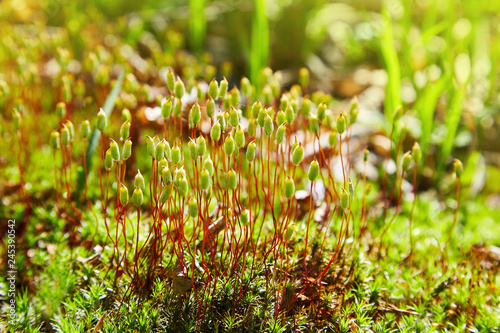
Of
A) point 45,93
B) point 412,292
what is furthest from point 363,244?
point 45,93

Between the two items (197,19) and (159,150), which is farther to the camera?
(197,19)

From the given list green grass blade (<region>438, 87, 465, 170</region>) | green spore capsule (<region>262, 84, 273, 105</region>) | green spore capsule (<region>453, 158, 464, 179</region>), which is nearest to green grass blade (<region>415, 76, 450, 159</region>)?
green grass blade (<region>438, 87, 465, 170</region>)

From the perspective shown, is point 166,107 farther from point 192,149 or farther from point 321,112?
point 321,112

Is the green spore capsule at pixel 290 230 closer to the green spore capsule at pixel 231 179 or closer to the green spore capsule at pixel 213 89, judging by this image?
the green spore capsule at pixel 231 179

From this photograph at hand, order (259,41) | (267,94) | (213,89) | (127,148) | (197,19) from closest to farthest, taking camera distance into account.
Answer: (127,148), (213,89), (267,94), (259,41), (197,19)

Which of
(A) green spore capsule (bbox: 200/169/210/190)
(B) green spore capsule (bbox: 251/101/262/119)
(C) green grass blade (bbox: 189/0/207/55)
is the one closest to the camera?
(A) green spore capsule (bbox: 200/169/210/190)

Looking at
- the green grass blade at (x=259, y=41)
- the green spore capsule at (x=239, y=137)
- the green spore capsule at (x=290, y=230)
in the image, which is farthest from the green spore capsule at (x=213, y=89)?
the green grass blade at (x=259, y=41)

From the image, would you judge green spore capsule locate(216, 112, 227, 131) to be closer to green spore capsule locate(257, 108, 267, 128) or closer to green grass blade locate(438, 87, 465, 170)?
green spore capsule locate(257, 108, 267, 128)

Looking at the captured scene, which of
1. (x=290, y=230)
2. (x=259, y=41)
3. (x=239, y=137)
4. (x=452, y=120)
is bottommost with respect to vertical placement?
(x=290, y=230)

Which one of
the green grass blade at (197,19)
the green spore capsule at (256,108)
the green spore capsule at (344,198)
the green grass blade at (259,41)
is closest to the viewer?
the green spore capsule at (344,198)

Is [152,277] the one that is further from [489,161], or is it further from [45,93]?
[489,161]

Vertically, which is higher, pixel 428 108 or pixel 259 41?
pixel 259 41

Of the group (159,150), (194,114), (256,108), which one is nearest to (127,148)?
(159,150)
